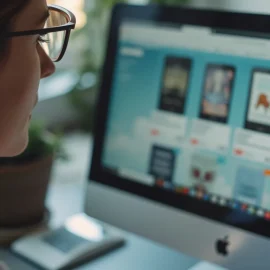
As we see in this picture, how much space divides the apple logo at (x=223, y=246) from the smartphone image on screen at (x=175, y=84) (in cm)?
21

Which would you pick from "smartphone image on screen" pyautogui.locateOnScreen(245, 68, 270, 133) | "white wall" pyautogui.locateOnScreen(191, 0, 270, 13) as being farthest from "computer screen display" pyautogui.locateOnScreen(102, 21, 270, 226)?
"white wall" pyautogui.locateOnScreen(191, 0, 270, 13)

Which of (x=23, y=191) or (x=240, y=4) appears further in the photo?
(x=240, y=4)

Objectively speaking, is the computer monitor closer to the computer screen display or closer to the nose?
the computer screen display

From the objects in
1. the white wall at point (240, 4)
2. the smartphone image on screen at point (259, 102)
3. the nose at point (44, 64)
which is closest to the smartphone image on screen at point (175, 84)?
the smartphone image on screen at point (259, 102)

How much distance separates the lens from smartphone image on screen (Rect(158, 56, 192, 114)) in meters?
0.85

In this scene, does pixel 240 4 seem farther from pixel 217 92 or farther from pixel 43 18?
pixel 43 18

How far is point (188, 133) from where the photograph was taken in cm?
85

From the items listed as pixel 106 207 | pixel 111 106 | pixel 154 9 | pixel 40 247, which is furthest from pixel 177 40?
pixel 40 247

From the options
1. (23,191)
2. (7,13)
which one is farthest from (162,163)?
(7,13)

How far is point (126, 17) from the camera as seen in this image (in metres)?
0.91

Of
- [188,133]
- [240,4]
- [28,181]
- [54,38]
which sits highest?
[240,4]

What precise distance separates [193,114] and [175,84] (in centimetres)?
6

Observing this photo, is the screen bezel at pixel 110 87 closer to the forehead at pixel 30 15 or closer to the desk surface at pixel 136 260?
the desk surface at pixel 136 260

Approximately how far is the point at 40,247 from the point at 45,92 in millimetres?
619
